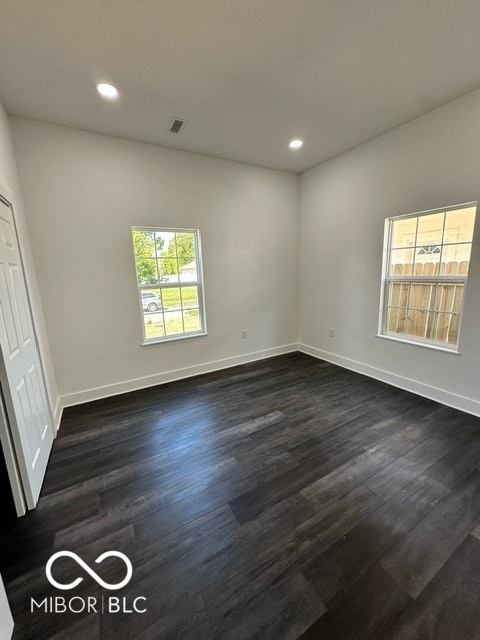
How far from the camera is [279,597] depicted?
1.19 meters

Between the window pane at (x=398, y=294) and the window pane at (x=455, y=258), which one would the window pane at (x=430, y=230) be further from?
the window pane at (x=398, y=294)

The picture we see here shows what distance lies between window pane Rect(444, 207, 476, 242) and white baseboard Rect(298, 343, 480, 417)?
5.06 ft

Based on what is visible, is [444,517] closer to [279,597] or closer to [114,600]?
[279,597]

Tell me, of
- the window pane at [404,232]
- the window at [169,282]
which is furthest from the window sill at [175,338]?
the window pane at [404,232]

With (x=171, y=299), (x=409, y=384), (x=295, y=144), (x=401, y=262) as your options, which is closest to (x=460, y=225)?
(x=401, y=262)

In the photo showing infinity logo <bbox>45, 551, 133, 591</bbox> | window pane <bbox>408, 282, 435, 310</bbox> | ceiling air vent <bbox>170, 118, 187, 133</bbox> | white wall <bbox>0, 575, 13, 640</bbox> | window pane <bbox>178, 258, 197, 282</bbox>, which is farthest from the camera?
window pane <bbox>178, 258, 197, 282</bbox>

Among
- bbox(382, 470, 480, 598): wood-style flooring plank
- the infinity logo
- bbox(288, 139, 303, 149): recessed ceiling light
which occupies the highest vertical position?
bbox(288, 139, 303, 149): recessed ceiling light

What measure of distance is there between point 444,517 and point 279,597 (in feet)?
3.53

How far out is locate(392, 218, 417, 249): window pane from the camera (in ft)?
9.68

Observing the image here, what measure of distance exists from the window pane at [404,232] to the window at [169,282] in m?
2.39

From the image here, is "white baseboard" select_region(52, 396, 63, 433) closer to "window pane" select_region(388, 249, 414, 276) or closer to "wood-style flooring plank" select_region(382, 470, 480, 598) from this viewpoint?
"wood-style flooring plank" select_region(382, 470, 480, 598)

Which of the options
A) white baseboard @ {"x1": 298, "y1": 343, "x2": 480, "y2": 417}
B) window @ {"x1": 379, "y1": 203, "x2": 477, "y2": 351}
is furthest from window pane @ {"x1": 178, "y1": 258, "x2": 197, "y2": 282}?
window @ {"x1": 379, "y1": 203, "x2": 477, "y2": 351}

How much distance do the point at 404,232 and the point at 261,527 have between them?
319 cm

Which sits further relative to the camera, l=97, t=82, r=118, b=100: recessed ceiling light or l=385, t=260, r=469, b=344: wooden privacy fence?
l=385, t=260, r=469, b=344: wooden privacy fence
